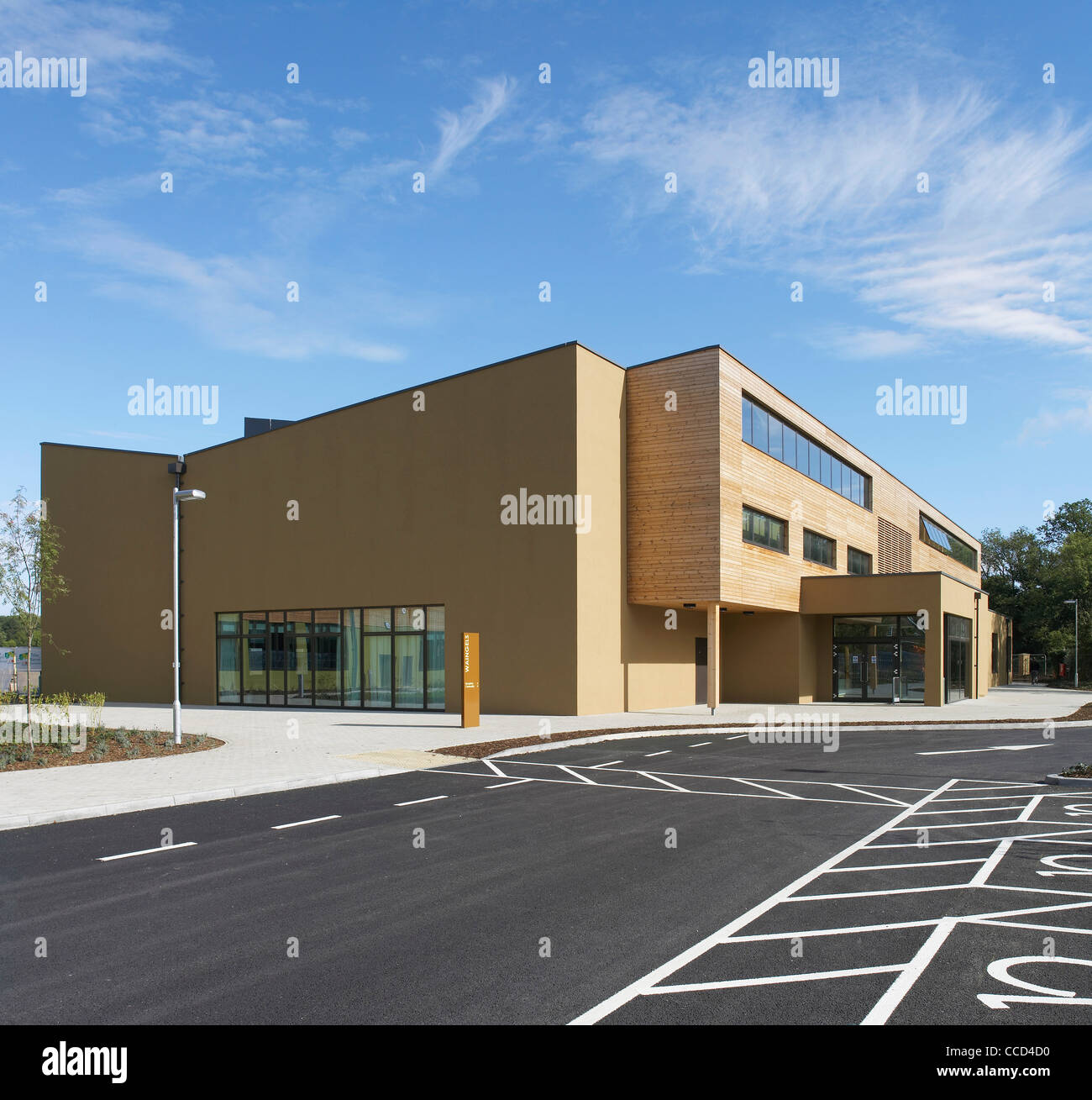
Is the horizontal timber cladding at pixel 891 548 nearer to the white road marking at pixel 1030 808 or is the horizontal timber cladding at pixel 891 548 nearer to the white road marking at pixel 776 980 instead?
the white road marking at pixel 1030 808

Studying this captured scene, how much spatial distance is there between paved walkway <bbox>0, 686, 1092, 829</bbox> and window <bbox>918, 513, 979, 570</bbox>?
2017cm

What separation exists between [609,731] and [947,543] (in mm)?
45972

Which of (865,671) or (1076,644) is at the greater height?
(865,671)

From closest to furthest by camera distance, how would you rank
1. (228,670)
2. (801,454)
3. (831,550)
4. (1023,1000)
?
1. (1023,1000)
2. (228,670)
3. (801,454)
4. (831,550)

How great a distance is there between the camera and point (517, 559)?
25625mm

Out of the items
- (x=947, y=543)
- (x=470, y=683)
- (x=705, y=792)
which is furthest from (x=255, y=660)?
(x=947, y=543)

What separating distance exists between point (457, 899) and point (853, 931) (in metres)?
2.98

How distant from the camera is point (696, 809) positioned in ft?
36.4

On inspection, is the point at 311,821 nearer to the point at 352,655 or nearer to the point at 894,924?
the point at 894,924

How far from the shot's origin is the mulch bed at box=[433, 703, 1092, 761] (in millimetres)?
16969

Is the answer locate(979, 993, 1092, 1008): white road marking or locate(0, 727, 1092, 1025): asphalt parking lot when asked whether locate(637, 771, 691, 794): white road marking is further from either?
locate(979, 993, 1092, 1008): white road marking

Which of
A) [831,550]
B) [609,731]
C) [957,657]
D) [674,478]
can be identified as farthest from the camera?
[831,550]

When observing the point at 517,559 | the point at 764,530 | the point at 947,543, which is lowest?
the point at 517,559
